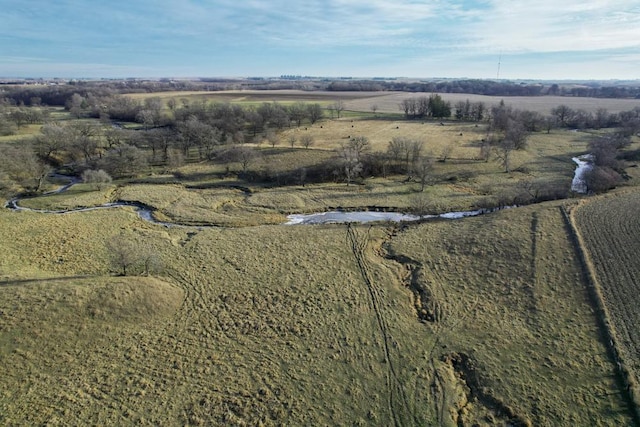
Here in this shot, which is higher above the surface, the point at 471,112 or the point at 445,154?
the point at 471,112

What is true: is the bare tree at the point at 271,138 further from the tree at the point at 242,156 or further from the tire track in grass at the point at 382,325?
the tire track in grass at the point at 382,325

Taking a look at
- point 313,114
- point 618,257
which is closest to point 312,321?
point 618,257

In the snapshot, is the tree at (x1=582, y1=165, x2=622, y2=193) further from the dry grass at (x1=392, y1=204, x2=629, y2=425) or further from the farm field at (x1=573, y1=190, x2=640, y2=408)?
the dry grass at (x1=392, y1=204, x2=629, y2=425)

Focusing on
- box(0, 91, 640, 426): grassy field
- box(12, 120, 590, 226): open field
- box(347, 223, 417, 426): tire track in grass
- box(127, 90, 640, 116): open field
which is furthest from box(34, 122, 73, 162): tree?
box(127, 90, 640, 116): open field

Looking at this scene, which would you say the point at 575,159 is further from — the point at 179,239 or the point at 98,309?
the point at 98,309

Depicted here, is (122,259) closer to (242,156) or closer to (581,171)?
(242,156)
